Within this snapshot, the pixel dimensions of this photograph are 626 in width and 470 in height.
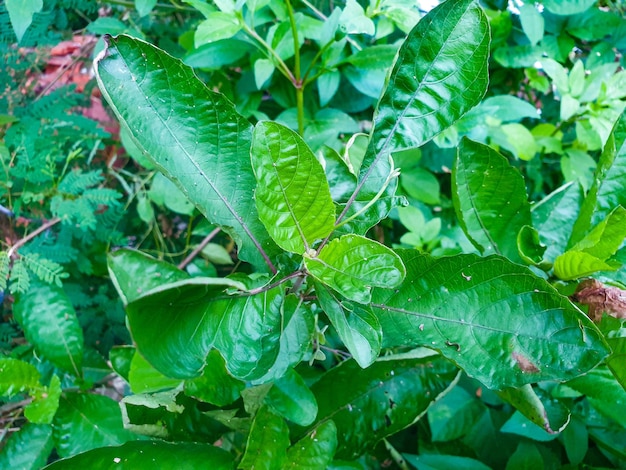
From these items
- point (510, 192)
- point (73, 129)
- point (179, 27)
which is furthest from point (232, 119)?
point (179, 27)

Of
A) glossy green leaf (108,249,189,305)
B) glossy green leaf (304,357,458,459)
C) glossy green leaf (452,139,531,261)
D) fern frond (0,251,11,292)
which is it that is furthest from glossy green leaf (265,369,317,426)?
fern frond (0,251,11,292)

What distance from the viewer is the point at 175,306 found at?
48cm

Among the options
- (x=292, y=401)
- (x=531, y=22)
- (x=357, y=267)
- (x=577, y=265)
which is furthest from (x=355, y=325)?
(x=531, y=22)

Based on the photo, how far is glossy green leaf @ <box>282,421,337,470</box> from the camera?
69 centimetres

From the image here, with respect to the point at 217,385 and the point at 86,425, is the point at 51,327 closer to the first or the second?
the point at 86,425

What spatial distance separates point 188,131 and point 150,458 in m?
0.42

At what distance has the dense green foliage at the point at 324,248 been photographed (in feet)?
1.78

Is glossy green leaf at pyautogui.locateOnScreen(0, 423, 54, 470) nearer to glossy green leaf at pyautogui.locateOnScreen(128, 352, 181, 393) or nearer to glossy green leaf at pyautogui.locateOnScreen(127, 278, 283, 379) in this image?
glossy green leaf at pyautogui.locateOnScreen(128, 352, 181, 393)

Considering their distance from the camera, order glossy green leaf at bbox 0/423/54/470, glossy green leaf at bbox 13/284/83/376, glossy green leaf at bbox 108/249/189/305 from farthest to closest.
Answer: glossy green leaf at bbox 13/284/83/376, glossy green leaf at bbox 0/423/54/470, glossy green leaf at bbox 108/249/189/305

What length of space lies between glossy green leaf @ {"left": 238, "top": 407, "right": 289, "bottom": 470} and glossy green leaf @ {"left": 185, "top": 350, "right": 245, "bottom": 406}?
2.0 inches

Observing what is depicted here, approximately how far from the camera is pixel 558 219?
2.56 ft

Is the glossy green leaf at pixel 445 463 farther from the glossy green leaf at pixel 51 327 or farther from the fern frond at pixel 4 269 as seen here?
the fern frond at pixel 4 269

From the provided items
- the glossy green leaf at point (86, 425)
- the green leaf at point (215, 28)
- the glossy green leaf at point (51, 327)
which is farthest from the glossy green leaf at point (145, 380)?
the green leaf at point (215, 28)

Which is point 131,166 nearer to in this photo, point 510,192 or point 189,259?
point 189,259
